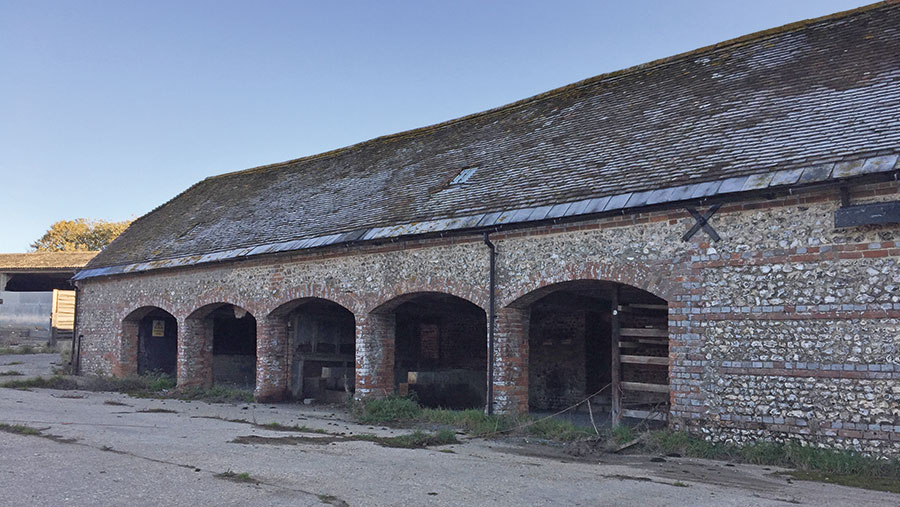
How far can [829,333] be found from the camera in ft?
26.6

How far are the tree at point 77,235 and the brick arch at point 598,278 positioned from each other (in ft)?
161

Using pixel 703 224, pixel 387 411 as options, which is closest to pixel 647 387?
pixel 703 224

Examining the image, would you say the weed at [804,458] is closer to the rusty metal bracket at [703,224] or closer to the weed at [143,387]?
the rusty metal bracket at [703,224]

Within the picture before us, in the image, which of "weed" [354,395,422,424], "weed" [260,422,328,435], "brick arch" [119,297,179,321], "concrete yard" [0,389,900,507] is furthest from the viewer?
"brick arch" [119,297,179,321]

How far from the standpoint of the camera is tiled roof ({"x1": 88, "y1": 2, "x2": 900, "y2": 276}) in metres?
9.23

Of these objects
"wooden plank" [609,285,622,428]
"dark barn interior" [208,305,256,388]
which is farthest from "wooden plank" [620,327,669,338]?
"dark barn interior" [208,305,256,388]

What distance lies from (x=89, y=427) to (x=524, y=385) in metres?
6.32

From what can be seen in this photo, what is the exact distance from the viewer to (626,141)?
11.5 meters

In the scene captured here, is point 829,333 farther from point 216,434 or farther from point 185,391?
point 185,391

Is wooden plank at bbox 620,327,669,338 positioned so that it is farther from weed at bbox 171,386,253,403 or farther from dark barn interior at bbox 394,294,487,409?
weed at bbox 171,386,253,403

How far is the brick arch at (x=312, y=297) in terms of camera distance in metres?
13.5

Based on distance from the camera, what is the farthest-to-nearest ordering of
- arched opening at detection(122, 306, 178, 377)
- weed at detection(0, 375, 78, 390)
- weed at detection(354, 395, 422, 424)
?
arched opening at detection(122, 306, 178, 377) < weed at detection(0, 375, 78, 390) < weed at detection(354, 395, 422, 424)

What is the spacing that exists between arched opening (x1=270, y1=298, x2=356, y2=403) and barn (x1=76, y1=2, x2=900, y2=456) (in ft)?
0.19

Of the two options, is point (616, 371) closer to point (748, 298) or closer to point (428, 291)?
point (748, 298)
